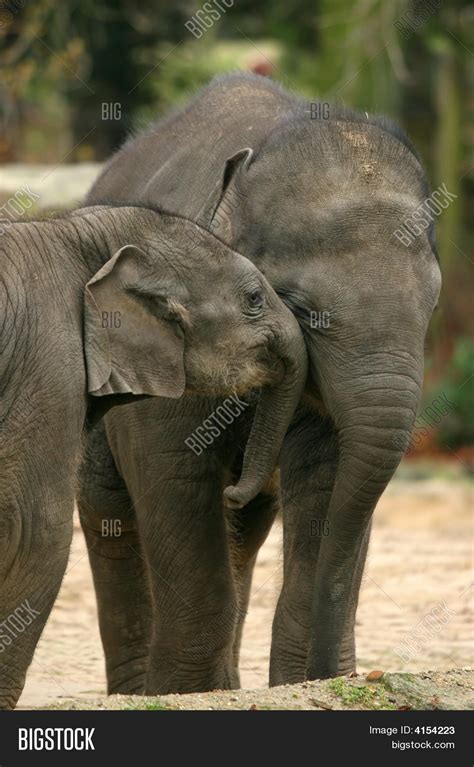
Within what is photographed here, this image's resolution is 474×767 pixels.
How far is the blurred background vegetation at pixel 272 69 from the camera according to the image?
17.4 m

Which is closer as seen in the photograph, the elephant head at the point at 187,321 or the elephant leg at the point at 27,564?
the elephant leg at the point at 27,564

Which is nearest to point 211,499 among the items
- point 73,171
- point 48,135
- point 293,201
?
point 293,201

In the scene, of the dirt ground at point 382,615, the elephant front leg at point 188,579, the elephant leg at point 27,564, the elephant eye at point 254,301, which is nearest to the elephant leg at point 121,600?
the dirt ground at point 382,615

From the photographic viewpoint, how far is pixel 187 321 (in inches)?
232

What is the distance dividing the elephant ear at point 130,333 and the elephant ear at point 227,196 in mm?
600

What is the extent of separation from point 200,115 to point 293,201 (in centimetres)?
155

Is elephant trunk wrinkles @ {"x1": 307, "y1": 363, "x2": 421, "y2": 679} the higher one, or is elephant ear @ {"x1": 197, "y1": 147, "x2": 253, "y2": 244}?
elephant ear @ {"x1": 197, "y1": 147, "x2": 253, "y2": 244}

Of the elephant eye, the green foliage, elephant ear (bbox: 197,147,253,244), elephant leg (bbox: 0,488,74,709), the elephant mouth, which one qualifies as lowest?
elephant leg (bbox: 0,488,74,709)

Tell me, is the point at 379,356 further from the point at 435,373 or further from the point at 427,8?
the point at 435,373

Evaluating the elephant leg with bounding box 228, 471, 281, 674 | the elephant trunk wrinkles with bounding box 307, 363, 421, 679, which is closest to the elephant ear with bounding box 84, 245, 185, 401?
the elephant trunk wrinkles with bounding box 307, 363, 421, 679

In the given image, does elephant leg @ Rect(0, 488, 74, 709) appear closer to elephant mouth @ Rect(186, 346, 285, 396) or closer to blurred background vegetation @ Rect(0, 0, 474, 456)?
elephant mouth @ Rect(186, 346, 285, 396)

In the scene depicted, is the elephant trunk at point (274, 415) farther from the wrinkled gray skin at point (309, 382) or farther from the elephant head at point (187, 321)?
the wrinkled gray skin at point (309, 382)

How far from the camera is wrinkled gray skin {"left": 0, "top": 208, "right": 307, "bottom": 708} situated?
5598 mm

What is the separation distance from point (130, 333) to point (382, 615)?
494 cm
